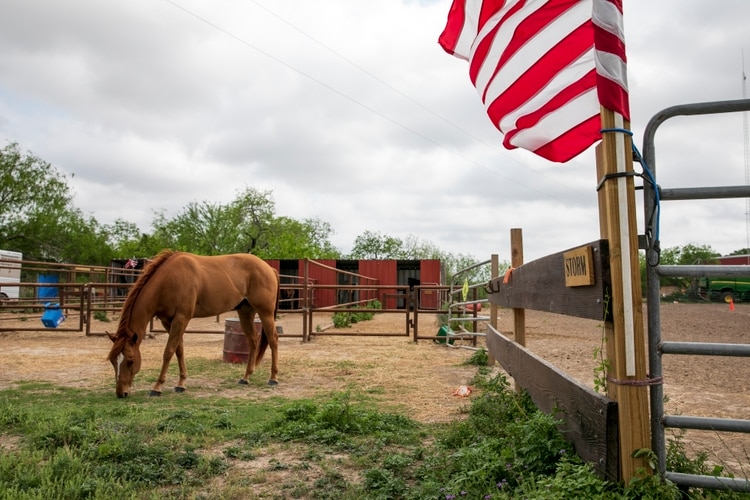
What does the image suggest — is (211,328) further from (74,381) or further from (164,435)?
(164,435)

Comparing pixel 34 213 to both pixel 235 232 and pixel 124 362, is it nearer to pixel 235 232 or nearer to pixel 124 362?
pixel 235 232

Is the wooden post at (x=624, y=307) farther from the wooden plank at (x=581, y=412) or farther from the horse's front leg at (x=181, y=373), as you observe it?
the horse's front leg at (x=181, y=373)

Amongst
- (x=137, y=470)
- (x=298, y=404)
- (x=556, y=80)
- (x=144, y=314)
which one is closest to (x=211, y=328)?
(x=144, y=314)

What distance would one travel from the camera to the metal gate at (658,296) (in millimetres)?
1657

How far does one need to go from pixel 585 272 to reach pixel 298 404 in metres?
2.96

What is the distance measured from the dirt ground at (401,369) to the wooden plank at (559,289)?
121 cm

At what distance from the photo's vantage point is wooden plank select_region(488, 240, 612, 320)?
179 centimetres

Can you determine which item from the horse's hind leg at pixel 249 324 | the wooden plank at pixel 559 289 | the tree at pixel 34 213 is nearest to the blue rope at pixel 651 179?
the wooden plank at pixel 559 289

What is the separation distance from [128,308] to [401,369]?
11.7ft

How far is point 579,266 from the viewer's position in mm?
1983

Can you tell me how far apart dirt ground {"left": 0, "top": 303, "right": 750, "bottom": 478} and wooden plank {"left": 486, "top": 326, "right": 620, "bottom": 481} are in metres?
1.02

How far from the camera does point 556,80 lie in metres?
2.39

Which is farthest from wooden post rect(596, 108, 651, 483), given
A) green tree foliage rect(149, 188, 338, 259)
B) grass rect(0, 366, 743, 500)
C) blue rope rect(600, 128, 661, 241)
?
green tree foliage rect(149, 188, 338, 259)

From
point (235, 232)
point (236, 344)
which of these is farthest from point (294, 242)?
point (236, 344)
